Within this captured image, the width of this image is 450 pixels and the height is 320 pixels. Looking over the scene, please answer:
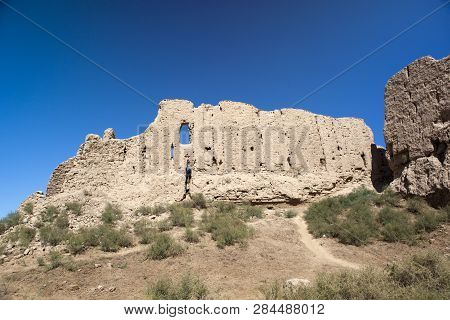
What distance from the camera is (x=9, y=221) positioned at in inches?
520

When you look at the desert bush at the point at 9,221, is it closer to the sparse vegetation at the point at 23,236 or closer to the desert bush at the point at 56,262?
the sparse vegetation at the point at 23,236

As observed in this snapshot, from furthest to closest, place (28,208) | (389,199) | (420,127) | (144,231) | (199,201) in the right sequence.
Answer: (28,208) < (199,201) < (389,199) < (420,127) < (144,231)

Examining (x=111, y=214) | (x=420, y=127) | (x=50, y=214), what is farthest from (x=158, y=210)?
(x=420, y=127)

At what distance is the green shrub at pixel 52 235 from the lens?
11000 millimetres

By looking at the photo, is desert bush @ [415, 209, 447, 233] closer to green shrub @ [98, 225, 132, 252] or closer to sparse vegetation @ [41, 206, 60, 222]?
green shrub @ [98, 225, 132, 252]

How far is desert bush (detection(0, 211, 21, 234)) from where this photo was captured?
12.9m

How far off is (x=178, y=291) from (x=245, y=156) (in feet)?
30.4

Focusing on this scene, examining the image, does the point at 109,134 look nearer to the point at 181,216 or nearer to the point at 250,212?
the point at 181,216

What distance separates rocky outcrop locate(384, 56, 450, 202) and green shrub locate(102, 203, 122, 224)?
36.0 ft

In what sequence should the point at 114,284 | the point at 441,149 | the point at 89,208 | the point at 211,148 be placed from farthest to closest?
the point at 211,148
the point at 89,208
the point at 441,149
the point at 114,284

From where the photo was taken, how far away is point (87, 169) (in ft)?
50.3
